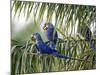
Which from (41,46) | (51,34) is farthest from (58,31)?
(41,46)

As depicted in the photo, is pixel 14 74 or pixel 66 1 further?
pixel 66 1

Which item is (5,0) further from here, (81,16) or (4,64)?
(81,16)

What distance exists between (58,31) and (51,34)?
0.20ft

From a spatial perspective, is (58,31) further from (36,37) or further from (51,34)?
(36,37)

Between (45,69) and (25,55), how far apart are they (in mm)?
185

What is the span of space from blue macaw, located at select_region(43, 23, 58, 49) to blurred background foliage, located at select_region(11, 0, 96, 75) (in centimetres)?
3

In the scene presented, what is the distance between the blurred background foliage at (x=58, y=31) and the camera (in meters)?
1.29

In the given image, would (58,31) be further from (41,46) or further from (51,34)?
(41,46)

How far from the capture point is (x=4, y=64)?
1265mm

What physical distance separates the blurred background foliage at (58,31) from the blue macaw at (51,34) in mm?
29

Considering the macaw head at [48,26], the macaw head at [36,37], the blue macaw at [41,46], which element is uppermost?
the macaw head at [48,26]

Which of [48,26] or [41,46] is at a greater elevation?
[48,26]

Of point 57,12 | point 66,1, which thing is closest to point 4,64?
point 57,12

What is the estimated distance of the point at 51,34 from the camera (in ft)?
4.47
